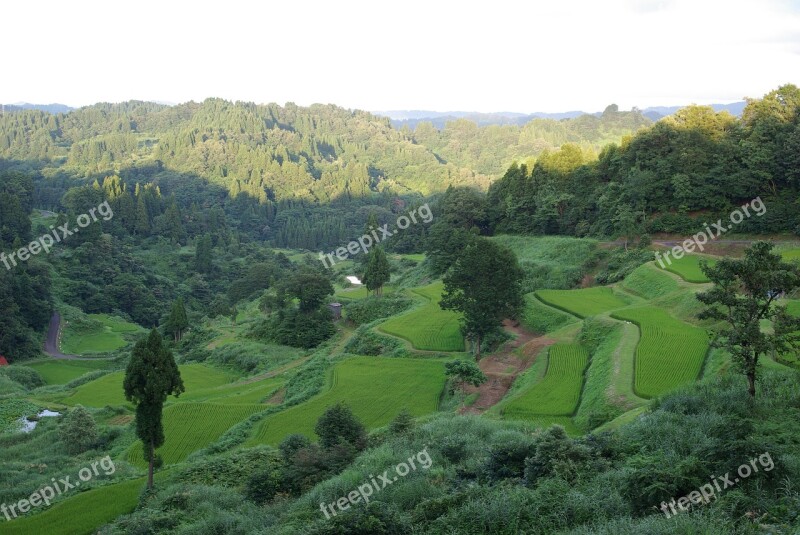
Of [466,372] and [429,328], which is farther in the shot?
[429,328]

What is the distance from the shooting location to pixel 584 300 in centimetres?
3234

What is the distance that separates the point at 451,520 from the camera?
937 cm

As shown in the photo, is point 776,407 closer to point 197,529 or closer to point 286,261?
point 197,529

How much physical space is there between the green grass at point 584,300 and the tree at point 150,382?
2013 cm

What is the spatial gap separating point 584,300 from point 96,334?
48000mm

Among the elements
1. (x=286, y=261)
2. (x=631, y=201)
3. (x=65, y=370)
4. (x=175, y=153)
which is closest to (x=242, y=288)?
(x=286, y=261)

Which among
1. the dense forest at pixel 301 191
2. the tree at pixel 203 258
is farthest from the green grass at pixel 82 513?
the tree at pixel 203 258

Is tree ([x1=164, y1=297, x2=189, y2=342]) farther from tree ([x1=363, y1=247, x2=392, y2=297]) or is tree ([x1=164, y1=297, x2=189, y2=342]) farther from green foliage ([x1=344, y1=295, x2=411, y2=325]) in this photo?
tree ([x1=363, y1=247, x2=392, y2=297])

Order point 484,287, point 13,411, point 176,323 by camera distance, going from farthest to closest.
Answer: point 176,323 → point 13,411 → point 484,287

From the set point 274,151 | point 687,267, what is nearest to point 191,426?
point 687,267

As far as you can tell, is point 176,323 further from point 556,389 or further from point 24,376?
point 556,389

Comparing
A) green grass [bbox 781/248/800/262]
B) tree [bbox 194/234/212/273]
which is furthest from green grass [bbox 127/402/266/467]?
tree [bbox 194/234/212/273]

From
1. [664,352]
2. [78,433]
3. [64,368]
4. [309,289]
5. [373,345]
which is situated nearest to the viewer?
[664,352]

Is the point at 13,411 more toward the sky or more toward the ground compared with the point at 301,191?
more toward the ground
